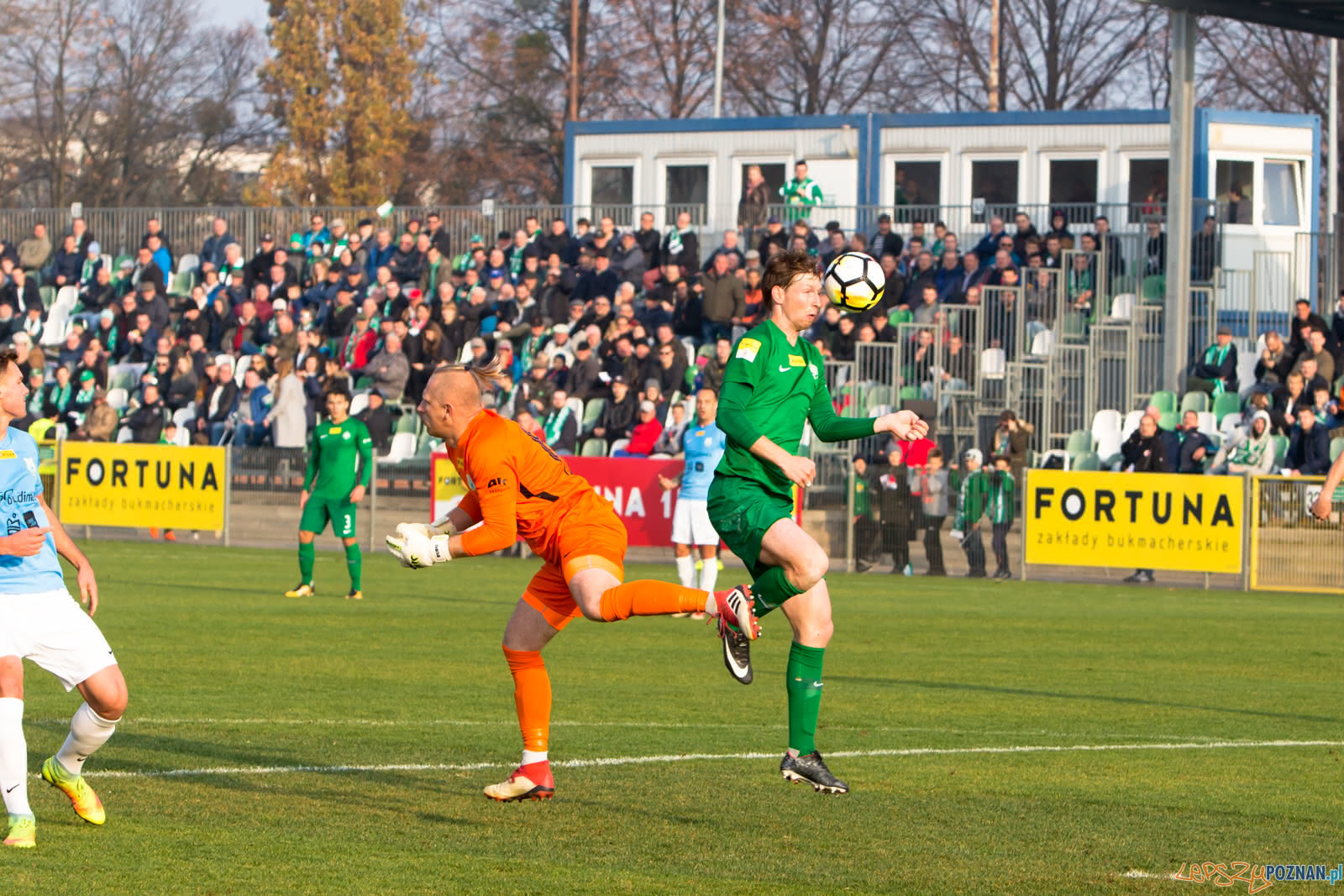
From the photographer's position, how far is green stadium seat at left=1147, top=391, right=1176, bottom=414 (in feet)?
84.4

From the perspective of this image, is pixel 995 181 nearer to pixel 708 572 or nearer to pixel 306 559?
pixel 708 572

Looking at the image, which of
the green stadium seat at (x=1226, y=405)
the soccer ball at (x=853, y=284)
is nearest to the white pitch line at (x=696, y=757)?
the soccer ball at (x=853, y=284)

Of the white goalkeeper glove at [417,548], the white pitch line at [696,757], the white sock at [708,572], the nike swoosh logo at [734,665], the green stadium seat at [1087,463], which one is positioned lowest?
the white pitch line at [696,757]

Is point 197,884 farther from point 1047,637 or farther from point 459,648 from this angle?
point 1047,637

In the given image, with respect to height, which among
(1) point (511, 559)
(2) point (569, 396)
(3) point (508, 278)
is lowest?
(1) point (511, 559)

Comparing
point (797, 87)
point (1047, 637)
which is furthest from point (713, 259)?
point (797, 87)

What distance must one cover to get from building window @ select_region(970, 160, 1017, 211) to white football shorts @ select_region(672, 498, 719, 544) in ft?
48.7

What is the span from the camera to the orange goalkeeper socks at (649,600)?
7.29 m

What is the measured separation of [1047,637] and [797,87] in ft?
150

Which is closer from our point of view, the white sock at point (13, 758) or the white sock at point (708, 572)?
the white sock at point (13, 758)

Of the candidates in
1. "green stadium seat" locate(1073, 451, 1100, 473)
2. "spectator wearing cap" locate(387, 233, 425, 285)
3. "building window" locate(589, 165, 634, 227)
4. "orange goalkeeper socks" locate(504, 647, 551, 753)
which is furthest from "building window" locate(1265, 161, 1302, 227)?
"orange goalkeeper socks" locate(504, 647, 551, 753)

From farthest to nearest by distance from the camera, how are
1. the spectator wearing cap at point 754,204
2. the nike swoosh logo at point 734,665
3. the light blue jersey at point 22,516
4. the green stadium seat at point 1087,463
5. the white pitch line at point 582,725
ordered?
1. the spectator wearing cap at point 754,204
2. the green stadium seat at point 1087,463
3. the white pitch line at point 582,725
4. the nike swoosh logo at point 734,665
5. the light blue jersey at point 22,516

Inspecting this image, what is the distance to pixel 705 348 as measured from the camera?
28438 millimetres

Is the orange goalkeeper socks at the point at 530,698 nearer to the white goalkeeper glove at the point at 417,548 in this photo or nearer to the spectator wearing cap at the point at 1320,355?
the white goalkeeper glove at the point at 417,548
